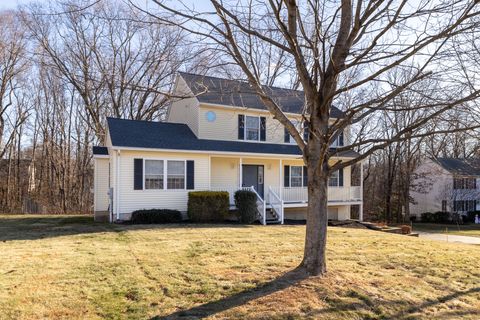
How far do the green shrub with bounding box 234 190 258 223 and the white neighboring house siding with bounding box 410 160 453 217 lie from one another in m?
25.2

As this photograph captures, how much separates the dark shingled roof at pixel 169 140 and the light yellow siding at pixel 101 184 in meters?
1.84

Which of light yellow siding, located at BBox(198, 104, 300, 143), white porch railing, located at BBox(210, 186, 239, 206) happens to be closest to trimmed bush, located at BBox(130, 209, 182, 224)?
white porch railing, located at BBox(210, 186, 239, 206)

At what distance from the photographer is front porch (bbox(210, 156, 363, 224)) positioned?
1639cm

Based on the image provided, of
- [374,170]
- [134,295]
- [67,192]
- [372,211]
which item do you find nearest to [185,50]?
[134,295]

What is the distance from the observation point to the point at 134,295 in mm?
4680

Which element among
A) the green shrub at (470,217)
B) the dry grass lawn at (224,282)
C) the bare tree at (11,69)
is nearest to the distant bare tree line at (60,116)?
the bare tree at (11,69)

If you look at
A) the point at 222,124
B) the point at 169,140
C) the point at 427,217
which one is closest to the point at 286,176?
the point at 222,124

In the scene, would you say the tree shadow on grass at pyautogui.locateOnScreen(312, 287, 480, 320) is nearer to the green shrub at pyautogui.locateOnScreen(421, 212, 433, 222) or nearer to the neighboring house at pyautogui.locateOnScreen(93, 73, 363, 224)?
the neighboring house at pyautogui.locateOnScreen(93, 73, 363, 224)

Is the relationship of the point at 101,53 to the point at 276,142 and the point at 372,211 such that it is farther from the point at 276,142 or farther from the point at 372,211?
the point at 372,211

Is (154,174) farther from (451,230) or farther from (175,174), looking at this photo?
(451,230)

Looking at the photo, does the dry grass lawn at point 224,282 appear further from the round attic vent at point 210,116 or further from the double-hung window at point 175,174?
the round attic vent at point 210,116

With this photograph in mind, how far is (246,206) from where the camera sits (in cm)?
1477

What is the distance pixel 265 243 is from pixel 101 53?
66.4 ft

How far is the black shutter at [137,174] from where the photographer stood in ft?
45.8
